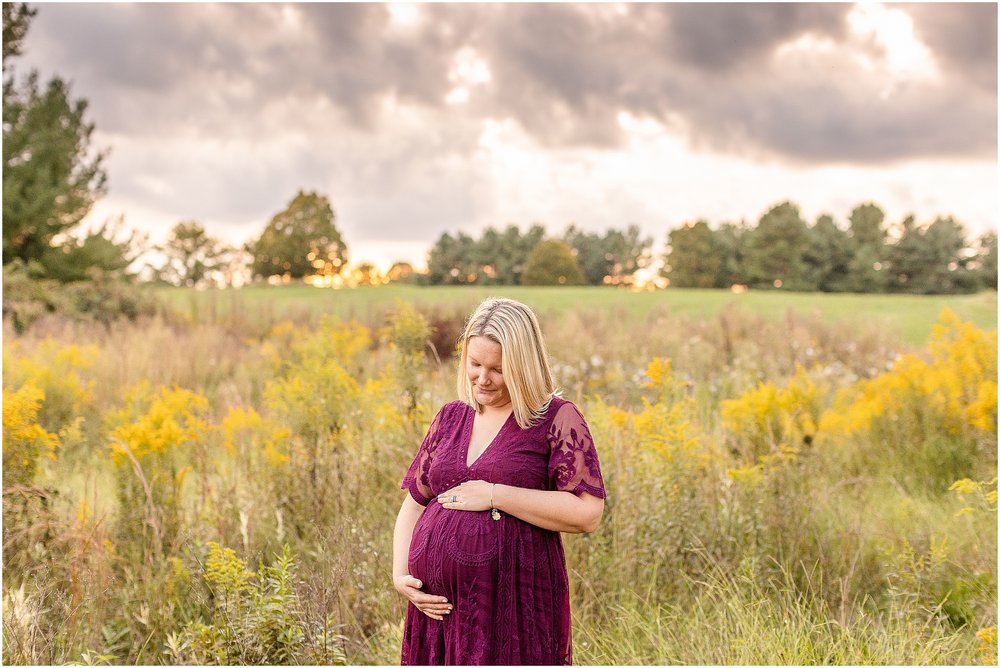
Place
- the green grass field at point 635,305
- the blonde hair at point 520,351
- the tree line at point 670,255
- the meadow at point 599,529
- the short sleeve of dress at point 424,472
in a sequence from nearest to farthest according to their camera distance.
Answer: the blonde hair at point 520,351 → the short sleeve of dress at point 424,472 → the meadow at point 599,529 → the green grass field at point 635,305 → the tree line at point 670,255

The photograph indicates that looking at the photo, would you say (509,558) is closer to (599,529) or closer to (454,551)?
(454,551)

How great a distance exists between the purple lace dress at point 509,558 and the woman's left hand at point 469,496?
0.03m

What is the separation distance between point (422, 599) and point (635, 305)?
22893 mm

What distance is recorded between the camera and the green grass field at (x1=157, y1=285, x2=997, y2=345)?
50.9 feet

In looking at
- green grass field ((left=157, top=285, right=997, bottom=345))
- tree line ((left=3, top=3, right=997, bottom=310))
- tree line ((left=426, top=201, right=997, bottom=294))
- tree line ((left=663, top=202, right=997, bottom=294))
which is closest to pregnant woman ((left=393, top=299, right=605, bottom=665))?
green grass field ((left=157, top=285, right=997, bottom=345))

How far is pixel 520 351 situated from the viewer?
1848 mm

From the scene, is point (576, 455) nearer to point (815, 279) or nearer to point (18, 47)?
point (18, 47)

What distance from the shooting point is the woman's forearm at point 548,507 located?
1.86m

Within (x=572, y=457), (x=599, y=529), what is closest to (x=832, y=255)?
(x=599, y=529)

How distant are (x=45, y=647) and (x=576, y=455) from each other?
2.20 m

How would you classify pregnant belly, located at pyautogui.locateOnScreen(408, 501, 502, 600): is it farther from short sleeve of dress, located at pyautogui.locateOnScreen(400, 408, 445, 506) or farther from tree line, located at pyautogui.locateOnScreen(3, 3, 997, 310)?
tree line, located at pyautogui.locateOnScreen(3, 3, 997, 310)

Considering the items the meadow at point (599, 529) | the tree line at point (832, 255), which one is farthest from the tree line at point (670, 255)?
the meadow at point (599, 529)

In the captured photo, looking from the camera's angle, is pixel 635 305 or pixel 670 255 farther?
pixel 670 255

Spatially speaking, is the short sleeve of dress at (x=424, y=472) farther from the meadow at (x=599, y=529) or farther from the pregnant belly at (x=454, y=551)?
the meadow at (x=599, y=529)
